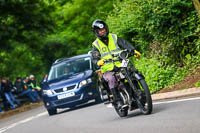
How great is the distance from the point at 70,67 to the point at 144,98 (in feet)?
25.9

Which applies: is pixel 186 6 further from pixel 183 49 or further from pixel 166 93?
pixel 166 93

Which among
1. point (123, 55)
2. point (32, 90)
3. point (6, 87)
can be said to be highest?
point (123, 55)

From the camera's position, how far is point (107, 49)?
30.9 ft

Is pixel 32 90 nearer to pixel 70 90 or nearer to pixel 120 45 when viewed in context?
pixel 70 90

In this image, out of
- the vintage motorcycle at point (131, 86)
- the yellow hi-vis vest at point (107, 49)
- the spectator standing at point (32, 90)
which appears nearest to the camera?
the vintage motorcycle at point (131, 86)

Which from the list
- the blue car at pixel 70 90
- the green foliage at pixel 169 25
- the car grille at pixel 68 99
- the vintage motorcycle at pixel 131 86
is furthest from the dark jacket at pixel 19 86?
the vintage motorcycle at pixel 131 86

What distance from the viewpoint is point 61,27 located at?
116ft

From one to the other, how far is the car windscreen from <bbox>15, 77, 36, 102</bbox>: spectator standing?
8279 millimetres

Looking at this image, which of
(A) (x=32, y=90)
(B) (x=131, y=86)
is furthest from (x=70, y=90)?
(A) (x=32, y=90)

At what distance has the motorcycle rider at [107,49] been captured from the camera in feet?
30.5

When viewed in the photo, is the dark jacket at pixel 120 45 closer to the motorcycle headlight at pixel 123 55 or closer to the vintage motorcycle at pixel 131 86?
the vintage motorcycle at pixel 131 86

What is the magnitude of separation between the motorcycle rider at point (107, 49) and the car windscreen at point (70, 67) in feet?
22.0

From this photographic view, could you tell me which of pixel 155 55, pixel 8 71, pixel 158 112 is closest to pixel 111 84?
pixel 158 112

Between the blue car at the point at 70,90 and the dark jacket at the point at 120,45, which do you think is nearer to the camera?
the dark jacket at the point at 120,45
